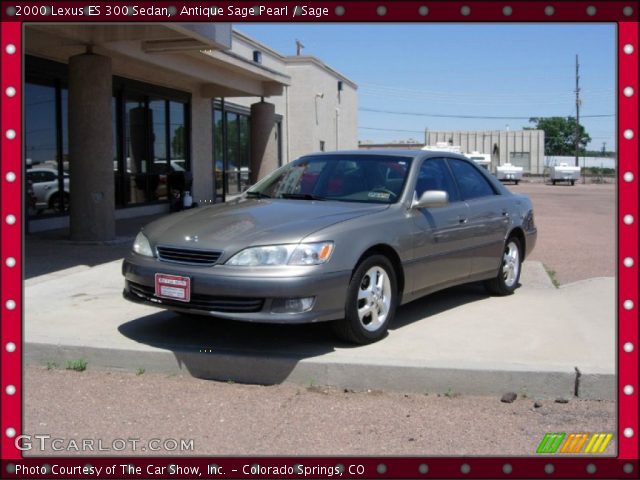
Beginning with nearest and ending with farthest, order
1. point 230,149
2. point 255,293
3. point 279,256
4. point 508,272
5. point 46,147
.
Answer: point 255,293
point 279,256
point 508,272
point 46,147
point 230,149

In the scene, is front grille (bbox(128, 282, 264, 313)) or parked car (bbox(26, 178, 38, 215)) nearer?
front grille (bbox(128, 282, 264, 313))

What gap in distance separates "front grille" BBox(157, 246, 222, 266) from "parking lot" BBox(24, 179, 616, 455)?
66cm

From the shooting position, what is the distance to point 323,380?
4.81 metres

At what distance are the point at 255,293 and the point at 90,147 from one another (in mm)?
7130

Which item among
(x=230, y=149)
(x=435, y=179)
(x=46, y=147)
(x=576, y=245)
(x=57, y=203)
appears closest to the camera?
(x=435, y=179)

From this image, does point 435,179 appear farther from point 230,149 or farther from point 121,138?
point 230,149

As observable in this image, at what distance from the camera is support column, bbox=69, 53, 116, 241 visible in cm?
1077

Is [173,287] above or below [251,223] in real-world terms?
below

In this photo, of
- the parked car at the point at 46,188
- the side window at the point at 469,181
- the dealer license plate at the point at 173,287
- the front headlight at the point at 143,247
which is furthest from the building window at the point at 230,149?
the dealer license plate at the point at 173,287

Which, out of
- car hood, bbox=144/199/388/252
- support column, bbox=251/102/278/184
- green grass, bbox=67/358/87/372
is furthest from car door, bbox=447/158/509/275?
support column, bbox=251/102/278/184

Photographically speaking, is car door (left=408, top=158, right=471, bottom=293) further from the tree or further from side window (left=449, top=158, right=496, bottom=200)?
the tree

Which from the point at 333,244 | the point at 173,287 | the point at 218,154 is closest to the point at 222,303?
the point at 173,287

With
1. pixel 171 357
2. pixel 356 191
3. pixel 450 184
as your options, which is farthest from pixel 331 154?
pixel 171 357

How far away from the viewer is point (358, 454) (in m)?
3.75
